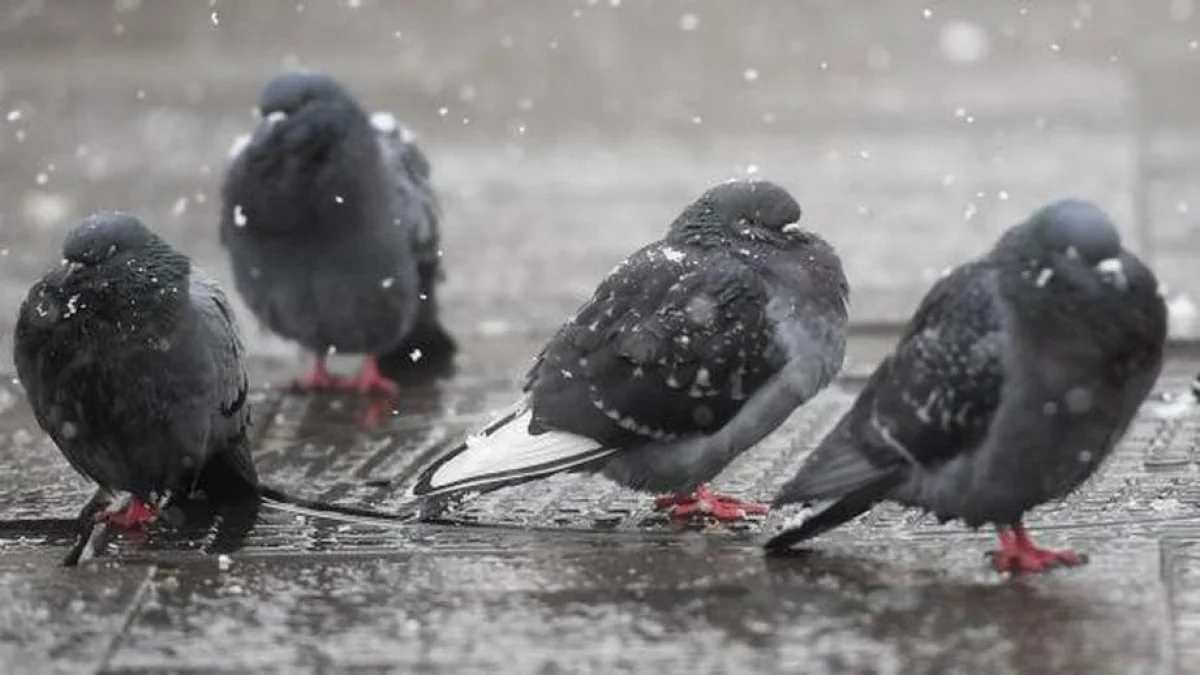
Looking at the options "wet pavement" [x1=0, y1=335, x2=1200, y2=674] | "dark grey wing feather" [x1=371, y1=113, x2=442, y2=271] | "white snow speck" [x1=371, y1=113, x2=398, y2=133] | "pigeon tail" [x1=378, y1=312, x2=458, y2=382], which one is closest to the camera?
"wet pavement" [x1=0, y1=335, x2=1200, y2=674]

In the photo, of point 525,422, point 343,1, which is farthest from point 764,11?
point 525,422

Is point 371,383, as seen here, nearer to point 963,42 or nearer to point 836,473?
point 836,473

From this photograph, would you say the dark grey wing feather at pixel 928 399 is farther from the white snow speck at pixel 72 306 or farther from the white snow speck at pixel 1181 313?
the white snow speck at pixel 1181 313

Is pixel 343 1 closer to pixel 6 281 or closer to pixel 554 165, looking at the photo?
pixel 554 165

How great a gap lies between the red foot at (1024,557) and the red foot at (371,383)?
306 centimetres

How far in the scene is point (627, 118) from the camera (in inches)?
543

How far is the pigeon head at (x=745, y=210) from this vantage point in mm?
6582

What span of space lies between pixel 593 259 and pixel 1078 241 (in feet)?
16.5

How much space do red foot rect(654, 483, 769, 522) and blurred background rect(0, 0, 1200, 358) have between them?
2.79m

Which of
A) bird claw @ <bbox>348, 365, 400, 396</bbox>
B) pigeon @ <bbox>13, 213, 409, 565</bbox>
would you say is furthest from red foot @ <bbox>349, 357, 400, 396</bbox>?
pigeon @ <bbox>13, 213, 409, 565</bbox>

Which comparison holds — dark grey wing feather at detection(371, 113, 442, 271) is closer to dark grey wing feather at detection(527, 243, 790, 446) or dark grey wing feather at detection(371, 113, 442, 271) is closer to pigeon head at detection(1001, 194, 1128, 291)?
dark grey wing feather at detection(527, 243, 790, 446)

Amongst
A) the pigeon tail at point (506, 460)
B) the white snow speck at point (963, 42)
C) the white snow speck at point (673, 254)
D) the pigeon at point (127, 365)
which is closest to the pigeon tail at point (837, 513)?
the pigeon tail at point (506, 460)

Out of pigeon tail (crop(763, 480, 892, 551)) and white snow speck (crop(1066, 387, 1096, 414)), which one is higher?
white snow speck (crop(1066, 387, 1096, 414))

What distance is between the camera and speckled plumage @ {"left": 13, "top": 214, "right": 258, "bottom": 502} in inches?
254
